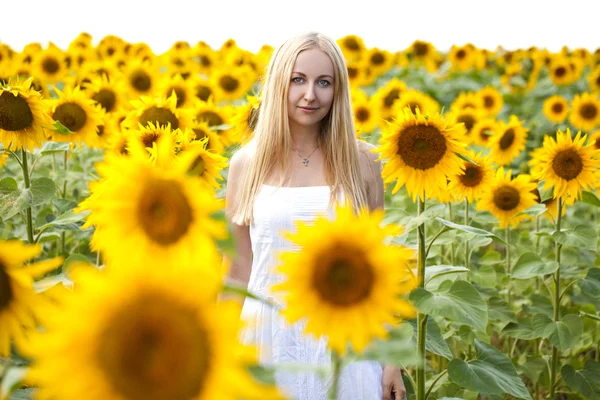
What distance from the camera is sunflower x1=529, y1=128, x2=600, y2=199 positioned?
10.0 feet

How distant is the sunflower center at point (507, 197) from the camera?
348 centimetres

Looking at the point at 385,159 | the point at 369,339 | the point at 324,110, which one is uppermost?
the point at 324,110

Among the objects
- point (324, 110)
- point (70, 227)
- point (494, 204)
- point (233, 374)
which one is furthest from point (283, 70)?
point (233, 374)

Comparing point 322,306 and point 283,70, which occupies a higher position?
point 283,70

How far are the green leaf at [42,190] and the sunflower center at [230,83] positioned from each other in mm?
3952

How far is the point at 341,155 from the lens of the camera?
8.39 ft

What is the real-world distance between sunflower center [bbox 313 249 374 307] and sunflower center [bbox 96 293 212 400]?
14.9 inches

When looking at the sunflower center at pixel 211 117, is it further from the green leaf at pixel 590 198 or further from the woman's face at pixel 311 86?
the green leaf at pixel 590 198

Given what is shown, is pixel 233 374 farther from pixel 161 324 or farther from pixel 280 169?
pixel 280 169

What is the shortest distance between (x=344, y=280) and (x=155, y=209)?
31 centimetres

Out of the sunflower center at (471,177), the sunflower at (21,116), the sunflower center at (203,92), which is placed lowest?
the sunflower center at (471,177)

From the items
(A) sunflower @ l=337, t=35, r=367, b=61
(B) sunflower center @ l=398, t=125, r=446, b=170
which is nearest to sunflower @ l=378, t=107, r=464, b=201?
(B) sunflower center @ l=398, t=125, r=446, b=170

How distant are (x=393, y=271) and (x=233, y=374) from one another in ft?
1.36

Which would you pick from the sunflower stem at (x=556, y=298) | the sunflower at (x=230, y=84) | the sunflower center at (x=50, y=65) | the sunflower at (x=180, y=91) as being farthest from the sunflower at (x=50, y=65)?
the sunflower stem at (x=556, y=298)
